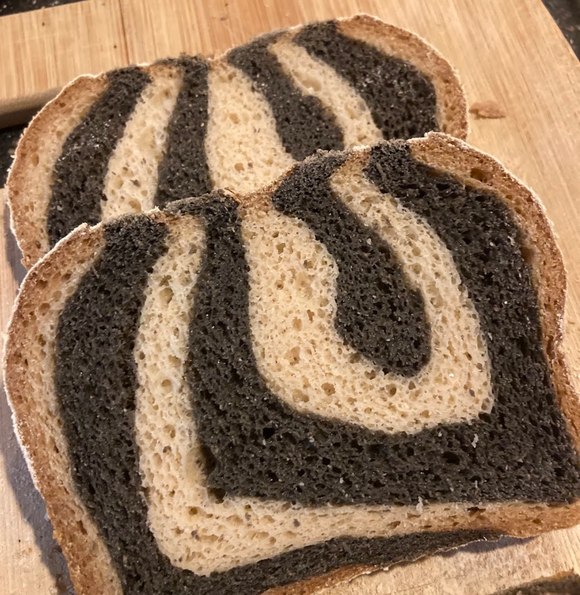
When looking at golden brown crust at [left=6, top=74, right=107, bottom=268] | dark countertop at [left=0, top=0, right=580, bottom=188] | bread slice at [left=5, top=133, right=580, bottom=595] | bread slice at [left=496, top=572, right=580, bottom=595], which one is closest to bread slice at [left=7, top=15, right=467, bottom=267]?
golden brown crust at [left=6, top=74, right=107, bottom=268]

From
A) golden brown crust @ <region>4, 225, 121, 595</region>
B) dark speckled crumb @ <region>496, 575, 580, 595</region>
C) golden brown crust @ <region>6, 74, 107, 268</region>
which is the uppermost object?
golden brown crust @ <region>6, 74, 107, 268</region>

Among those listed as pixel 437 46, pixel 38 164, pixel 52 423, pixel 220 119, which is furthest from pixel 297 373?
pixel 437 46

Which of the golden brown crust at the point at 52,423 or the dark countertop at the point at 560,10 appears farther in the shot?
the dark countertop at the point at 560,10

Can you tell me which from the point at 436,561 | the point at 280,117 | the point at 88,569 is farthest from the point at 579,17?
the point at 88,569

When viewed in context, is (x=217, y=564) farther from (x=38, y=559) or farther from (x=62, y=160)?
(x=62, y=160)

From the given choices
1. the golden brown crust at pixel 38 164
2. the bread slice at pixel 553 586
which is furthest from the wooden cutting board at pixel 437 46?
the bread slice at pixel 553 586

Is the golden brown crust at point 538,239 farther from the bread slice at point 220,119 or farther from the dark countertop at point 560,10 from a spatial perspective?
the dark countertop at point 560,10

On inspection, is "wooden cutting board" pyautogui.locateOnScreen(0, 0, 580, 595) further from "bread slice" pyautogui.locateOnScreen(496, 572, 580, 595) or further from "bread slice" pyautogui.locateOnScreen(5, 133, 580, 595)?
"bread slice" pyautogui.locateOnScreen(496, 572, 580, 595)

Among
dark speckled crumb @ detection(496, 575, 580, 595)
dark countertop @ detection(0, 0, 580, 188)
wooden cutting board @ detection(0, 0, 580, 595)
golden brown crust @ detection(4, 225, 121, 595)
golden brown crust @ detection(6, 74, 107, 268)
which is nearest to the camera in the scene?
golden brown crust @ detection(4, 225, 121, 595)
